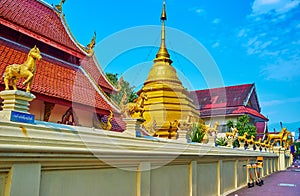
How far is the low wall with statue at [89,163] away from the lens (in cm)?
323

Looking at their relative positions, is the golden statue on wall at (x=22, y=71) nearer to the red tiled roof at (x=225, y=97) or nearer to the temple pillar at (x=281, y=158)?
the temple pillar at (x=281, y=158)

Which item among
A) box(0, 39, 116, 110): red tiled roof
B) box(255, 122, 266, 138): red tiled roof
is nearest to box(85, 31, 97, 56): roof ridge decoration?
box(0, 39, 116, 110): red tiled roof

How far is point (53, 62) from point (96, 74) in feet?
9.44

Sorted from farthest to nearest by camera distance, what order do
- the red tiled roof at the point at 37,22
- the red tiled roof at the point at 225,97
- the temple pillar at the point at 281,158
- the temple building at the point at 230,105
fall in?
the red tiled roof at the point at 225,97, the temple building at the point at 230,105, the temple pillar at the point at 281,158, the red tiled roof at the point at 37,22

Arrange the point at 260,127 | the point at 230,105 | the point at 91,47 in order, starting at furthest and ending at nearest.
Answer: the point at 260,127, the point at 230,105, the point at 91,47

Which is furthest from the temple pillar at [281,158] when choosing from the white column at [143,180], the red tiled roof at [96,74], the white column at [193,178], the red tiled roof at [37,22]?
the white column at [143,180]

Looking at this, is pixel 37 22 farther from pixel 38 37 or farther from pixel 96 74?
pixel 96 74

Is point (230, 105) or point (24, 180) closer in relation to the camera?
point (24, 180)

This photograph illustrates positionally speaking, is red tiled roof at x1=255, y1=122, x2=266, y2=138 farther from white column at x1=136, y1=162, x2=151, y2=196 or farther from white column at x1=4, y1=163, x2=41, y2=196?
white column at x1=4, y1=163, x2=41, y2=196

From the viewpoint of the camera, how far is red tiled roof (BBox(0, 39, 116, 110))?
7.67 m

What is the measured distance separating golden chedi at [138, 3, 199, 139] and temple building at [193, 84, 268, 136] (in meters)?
11.3

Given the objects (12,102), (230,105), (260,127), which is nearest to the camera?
(12,102)

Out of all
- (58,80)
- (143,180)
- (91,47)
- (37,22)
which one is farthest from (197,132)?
(143,180)

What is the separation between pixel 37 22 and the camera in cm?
953
